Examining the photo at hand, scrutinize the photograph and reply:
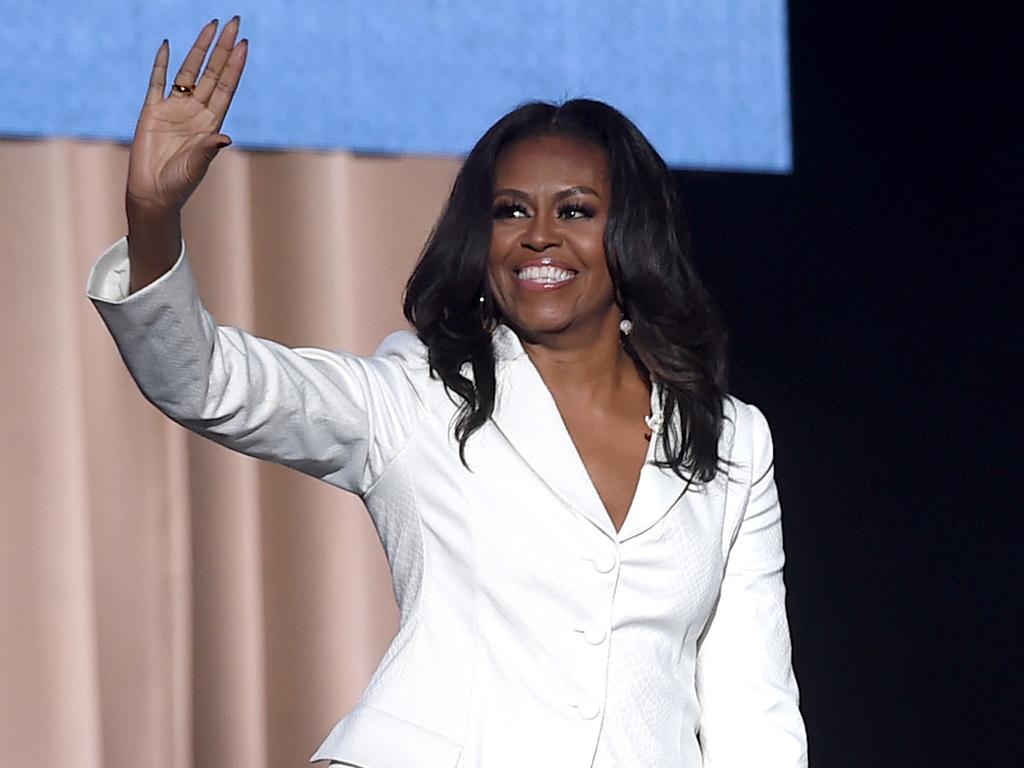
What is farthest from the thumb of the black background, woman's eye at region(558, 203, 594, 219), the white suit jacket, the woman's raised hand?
the black background

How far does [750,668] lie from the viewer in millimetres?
1724

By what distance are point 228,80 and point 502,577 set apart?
0.51m

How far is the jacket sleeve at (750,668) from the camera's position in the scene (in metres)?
1.71

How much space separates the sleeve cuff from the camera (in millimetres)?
1351

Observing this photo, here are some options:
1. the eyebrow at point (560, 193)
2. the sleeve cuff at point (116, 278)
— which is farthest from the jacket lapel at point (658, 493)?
the sleeve cuff at point (116, 278)

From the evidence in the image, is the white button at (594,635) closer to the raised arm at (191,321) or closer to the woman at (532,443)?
the woman at (532,443)

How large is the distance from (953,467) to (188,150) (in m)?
2.14

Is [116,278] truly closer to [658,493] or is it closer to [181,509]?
[658,493]

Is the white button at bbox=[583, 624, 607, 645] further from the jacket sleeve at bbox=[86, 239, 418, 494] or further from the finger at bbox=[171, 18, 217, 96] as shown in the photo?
the finger at bbox=[171, 18, 217, 96]

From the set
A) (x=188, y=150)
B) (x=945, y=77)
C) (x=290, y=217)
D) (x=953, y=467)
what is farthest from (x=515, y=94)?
(x=188, y=150)

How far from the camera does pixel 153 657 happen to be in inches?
102

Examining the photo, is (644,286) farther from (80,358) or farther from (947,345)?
(947,345)

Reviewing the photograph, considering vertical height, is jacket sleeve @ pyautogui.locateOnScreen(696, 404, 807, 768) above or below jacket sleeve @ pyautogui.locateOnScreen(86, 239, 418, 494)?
below

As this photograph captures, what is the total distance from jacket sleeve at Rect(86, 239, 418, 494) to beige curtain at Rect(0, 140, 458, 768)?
103 centimetres
